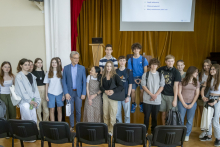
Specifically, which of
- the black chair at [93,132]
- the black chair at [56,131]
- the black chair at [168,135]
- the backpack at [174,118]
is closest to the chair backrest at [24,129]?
the black chair at [56,131]

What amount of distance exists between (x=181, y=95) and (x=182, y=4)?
3.59 metres

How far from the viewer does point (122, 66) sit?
2779 millimetres

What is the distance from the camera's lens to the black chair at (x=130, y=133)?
1.75 meters

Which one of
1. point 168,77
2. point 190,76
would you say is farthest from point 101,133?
point 190,76

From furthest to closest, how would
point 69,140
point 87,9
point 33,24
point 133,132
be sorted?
point 87,9 < point 33,24 < point 69,140 < point 133,132

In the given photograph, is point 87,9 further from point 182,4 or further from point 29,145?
point 29,145

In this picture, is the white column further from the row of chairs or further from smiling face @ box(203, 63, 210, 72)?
smiling face @ box(203, 63, 210, 72)

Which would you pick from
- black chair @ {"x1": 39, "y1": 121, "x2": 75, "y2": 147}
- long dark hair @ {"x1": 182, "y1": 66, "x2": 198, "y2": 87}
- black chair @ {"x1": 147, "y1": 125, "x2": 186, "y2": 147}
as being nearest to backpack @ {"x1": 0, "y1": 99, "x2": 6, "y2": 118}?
black chair @ {"x1": 39, "y1": 121, "x2": 75, "y2": 147}

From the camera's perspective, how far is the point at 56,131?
182 centimetres

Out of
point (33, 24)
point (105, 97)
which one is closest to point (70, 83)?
point (105, 97)

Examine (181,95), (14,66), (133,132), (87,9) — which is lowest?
(133,132)

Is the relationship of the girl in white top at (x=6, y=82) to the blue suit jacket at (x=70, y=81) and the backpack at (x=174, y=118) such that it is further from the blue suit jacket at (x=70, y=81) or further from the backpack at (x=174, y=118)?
the backpack at (x=174, y=118)

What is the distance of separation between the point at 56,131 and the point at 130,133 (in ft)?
2.91

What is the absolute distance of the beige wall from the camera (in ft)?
14.3
